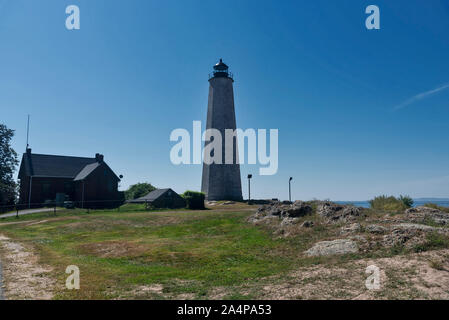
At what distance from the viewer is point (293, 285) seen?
29.6 ft

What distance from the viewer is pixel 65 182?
4788cm

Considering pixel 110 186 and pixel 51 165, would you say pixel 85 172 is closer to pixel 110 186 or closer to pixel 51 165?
pixel 110 186

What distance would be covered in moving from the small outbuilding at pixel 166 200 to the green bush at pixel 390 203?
27.6m

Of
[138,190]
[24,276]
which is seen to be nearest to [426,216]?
[24,276]

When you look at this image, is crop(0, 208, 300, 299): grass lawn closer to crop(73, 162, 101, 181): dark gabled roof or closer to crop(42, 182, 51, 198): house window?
crop(73, 162, 101, 181): dark gabled roof

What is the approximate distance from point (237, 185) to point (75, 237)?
34.4m

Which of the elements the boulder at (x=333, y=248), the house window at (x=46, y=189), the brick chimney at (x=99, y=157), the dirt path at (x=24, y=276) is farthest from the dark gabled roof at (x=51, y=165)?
the boulder at (x=333, y=248)

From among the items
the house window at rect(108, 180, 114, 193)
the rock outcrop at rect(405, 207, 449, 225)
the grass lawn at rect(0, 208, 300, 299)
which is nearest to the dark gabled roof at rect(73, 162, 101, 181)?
the house window at rect(108, 180, 114, 193)

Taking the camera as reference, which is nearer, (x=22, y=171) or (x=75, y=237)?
(x=75, y=237)

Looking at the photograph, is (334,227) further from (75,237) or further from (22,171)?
(22,171)

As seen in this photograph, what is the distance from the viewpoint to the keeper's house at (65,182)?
45.1 meters

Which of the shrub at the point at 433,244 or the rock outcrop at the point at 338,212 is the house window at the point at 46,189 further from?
the shrub at the point at 433,244

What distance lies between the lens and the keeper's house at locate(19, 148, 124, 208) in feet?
148
